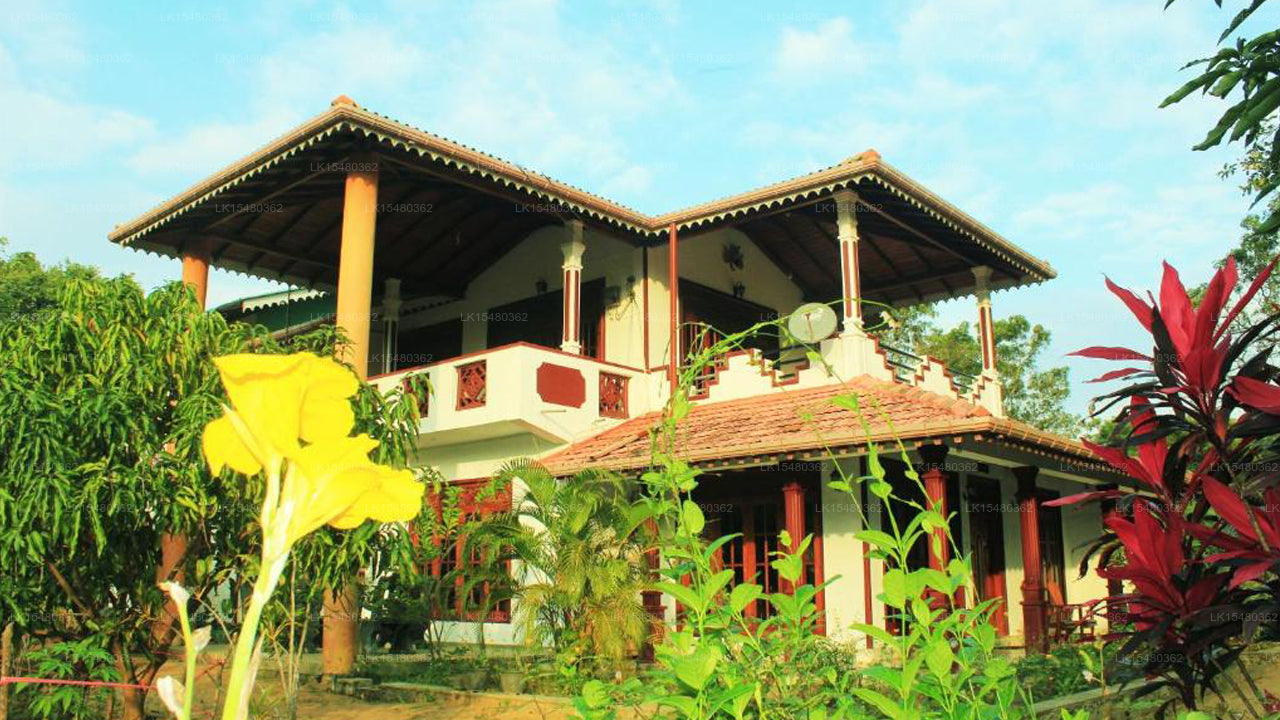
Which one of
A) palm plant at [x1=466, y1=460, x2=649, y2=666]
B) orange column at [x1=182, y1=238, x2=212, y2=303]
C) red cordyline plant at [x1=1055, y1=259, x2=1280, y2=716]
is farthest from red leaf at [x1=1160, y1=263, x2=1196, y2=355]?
orange column at [x1=182, y1=238, x2=212, y2=303]

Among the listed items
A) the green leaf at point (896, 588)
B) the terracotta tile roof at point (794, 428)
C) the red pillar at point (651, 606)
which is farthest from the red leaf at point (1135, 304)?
the red pillar at point (651, 606)

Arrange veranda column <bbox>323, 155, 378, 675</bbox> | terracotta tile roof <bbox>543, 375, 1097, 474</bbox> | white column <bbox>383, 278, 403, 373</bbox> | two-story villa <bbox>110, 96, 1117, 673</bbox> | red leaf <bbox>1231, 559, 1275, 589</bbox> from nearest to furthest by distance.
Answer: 1. red leaf <bbox>1231, 559, 1275, 589</bbox>
2. terracotta tile roof <bbox>543, 375, 1097, 474</bbox>
3. veranda column <bbox>323, 155, 378, 675</bbox>
4. two-story villa <bbox>110, 96, 1117, 673</bbox>
5. white column <bbox>383, 278, 403, 373</bbox>

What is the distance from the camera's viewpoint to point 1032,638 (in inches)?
443

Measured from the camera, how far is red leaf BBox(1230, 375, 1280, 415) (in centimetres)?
318

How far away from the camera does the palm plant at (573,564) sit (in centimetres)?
930

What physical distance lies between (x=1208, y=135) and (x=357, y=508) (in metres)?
4.44

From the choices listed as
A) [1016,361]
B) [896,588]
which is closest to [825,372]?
[896,588]

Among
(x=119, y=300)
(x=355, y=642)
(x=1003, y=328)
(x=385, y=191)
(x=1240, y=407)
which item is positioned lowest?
(x=355, y=642)

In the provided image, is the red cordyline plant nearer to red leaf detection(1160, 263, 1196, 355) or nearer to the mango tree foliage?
red leaf detection(1160, 263, 1196, 355)

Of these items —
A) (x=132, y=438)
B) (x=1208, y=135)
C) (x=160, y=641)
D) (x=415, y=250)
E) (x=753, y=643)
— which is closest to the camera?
(x=753, y=643)

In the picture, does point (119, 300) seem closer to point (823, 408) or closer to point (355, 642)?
point (355, 642)

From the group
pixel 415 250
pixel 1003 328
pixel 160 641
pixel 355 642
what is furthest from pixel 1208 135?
pixel 1003 328

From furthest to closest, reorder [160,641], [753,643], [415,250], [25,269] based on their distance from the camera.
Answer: [25,269], [415,250], [160,641], [753,643]

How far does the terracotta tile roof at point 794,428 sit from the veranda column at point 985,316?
9.61 feet
